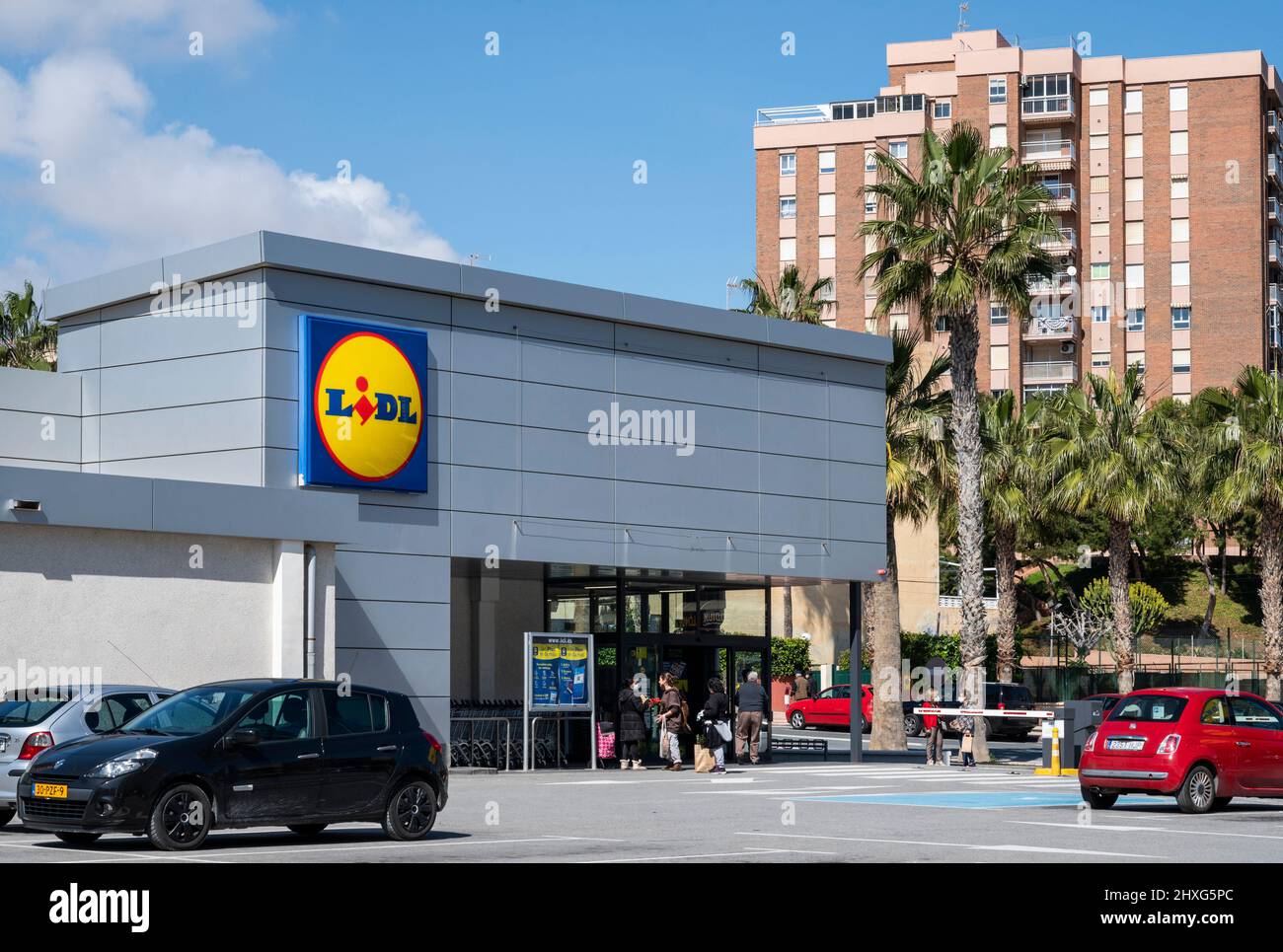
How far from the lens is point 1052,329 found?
95.1 metres

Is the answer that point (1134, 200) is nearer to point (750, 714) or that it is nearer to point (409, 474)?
point (750, 714)

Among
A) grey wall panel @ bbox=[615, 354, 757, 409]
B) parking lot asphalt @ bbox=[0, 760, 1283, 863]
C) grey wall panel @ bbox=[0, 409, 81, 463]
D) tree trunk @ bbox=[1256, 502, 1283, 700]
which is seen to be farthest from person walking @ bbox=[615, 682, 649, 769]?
tree trunk @ bbox=[1256, 502, 1283, 700]

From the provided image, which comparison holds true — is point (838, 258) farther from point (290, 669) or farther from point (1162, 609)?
point (290, 669)

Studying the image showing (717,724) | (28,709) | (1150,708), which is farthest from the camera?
(717,724)

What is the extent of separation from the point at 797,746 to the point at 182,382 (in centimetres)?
1786

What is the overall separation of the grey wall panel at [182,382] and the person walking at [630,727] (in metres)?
8.57

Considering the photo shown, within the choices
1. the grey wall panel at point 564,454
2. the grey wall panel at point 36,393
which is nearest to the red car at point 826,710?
the grey wall panel at point 564,454

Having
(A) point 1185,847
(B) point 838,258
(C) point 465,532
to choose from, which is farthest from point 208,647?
(B) point 838,258

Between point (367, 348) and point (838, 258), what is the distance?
76908 mm

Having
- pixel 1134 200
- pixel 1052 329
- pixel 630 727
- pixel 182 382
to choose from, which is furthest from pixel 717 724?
pixel 1134 200

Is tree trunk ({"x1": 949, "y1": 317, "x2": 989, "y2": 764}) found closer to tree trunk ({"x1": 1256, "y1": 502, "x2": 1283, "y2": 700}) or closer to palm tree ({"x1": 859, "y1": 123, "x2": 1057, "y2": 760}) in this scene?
palm tree ({"x1": 859, "y1": 123, "x2": 1057, "y2": 760})

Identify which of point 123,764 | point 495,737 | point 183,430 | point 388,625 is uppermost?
point 183,430

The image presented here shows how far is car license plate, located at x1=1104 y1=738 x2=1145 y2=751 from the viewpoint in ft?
67.3
